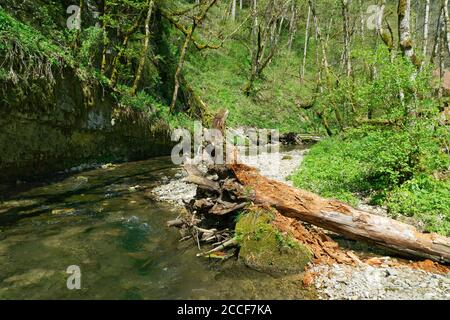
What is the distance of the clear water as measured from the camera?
17.5 ft

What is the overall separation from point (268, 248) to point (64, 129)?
9.50m

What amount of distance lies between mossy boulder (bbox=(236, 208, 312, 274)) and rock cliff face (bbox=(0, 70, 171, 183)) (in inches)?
315

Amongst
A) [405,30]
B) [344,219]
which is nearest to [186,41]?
[405,30]

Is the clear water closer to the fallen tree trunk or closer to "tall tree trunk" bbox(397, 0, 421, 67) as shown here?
the fallen tree trunk

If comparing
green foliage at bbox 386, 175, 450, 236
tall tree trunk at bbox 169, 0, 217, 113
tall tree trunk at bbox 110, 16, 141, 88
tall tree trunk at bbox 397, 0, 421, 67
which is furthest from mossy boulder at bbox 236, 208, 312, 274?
tall tree trunk at bbox 169, 0, 217, 113

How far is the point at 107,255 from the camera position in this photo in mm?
6695

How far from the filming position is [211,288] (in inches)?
213

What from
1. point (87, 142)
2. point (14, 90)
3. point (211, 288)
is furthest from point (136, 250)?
point (87, 142)

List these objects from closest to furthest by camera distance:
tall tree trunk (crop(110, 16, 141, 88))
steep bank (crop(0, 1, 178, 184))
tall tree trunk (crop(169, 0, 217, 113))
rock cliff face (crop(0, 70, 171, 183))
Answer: steep bank (crop(0, 1, 178, 184)) → rock cliff face (crop(0, 70, 171, 183)) → tall tree trunk (crop(110, 16, 141, 88)) → tall tree trunk (crop(169, 0, 217, 113))

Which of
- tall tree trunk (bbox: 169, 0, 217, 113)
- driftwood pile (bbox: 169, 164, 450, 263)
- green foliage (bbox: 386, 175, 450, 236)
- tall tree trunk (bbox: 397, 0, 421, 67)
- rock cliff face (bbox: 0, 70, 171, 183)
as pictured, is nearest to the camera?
Answer: driftwood pile (bbox: 169, 164, 450, 263)

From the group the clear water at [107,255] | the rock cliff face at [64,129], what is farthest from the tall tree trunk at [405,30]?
the rock cliff face at [64,129]

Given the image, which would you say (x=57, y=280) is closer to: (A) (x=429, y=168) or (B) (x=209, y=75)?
(A) (x=429, y=168)

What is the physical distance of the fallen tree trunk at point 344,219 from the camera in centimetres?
579

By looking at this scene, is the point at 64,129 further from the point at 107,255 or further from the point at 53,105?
the point at 107,255
